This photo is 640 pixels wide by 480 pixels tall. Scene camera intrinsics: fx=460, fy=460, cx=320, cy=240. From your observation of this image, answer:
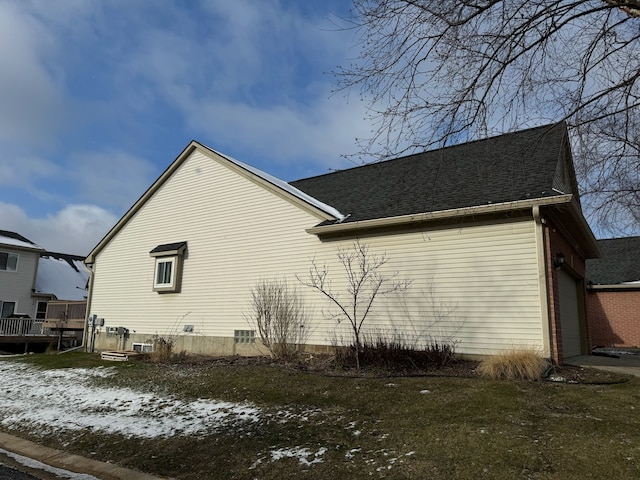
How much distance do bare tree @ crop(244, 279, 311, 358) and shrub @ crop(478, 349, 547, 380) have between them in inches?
210

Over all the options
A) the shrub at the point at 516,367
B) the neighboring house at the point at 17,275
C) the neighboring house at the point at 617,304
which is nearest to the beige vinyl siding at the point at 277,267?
the shrub at the point at 516,367

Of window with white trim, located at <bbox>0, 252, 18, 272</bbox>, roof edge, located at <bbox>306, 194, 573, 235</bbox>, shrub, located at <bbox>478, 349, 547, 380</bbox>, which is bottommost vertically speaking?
shrub, located at <bbox>478, 349, 547, 380</bbox>

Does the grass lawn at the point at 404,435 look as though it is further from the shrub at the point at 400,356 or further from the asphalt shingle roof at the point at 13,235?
the asphalt shingle roof at the point at 13,235

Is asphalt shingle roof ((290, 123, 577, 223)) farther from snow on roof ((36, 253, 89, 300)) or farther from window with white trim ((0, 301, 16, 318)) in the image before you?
snow on roof ((36, 253, 89, 300))

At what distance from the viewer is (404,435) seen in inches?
215

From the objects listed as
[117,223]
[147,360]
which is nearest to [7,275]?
[117,223]

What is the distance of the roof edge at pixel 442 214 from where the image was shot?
924 centimetres

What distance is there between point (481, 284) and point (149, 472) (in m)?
7.60

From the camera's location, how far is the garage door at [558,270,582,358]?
1150 centimetres

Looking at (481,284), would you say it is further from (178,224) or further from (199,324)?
(178,224)

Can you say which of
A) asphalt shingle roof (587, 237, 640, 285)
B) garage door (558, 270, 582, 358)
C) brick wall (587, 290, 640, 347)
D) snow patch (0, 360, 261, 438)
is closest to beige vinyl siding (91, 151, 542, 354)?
garage door (558, 270, 582, 358)

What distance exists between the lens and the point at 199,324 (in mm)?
14914

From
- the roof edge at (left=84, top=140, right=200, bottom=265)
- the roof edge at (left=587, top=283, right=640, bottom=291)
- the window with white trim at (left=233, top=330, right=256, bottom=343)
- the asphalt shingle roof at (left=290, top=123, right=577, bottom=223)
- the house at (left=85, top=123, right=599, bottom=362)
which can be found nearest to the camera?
the house at (left=85, top=123, right=599, bottom=362)

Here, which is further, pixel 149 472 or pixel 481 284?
pixel 481 284
